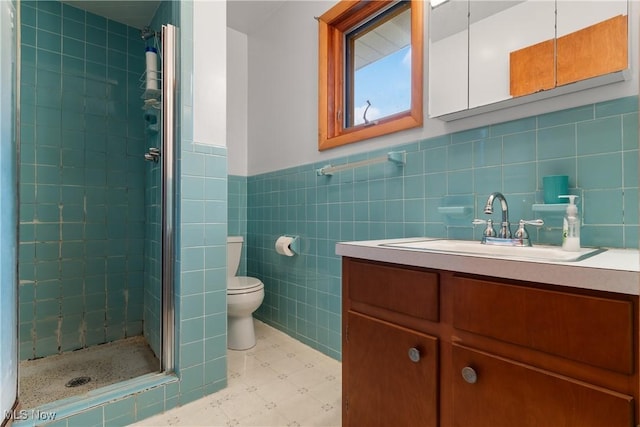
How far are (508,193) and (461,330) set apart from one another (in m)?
0.63

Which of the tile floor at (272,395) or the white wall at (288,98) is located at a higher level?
the white wall at (288,98)

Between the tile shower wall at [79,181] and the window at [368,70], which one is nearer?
the window at [368,70]

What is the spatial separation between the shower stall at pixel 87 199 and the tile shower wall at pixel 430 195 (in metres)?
0.78

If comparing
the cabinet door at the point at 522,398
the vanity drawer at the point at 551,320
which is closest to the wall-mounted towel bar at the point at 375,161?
the vanity drawer at the point at 551,320

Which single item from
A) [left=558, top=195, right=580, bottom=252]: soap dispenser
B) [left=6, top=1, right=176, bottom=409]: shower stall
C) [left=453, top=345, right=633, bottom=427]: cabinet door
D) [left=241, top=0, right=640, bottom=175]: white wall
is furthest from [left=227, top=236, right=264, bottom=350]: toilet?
[left=558, top=195, right=580, bottom=252]: soap dispenser

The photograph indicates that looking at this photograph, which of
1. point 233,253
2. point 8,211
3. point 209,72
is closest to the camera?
point 8,211

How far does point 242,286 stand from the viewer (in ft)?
6.52

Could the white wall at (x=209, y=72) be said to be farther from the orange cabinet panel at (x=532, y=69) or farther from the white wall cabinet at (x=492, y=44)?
the orange cabinet panel at (x=532, y=69)

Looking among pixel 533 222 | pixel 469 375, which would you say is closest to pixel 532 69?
pixel 533 222

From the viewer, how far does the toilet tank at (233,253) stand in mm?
2426

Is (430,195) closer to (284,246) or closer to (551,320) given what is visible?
(551,320)

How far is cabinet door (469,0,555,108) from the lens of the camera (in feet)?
3.58

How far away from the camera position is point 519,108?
1.17 metres

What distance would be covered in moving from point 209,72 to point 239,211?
1273 millimetres
